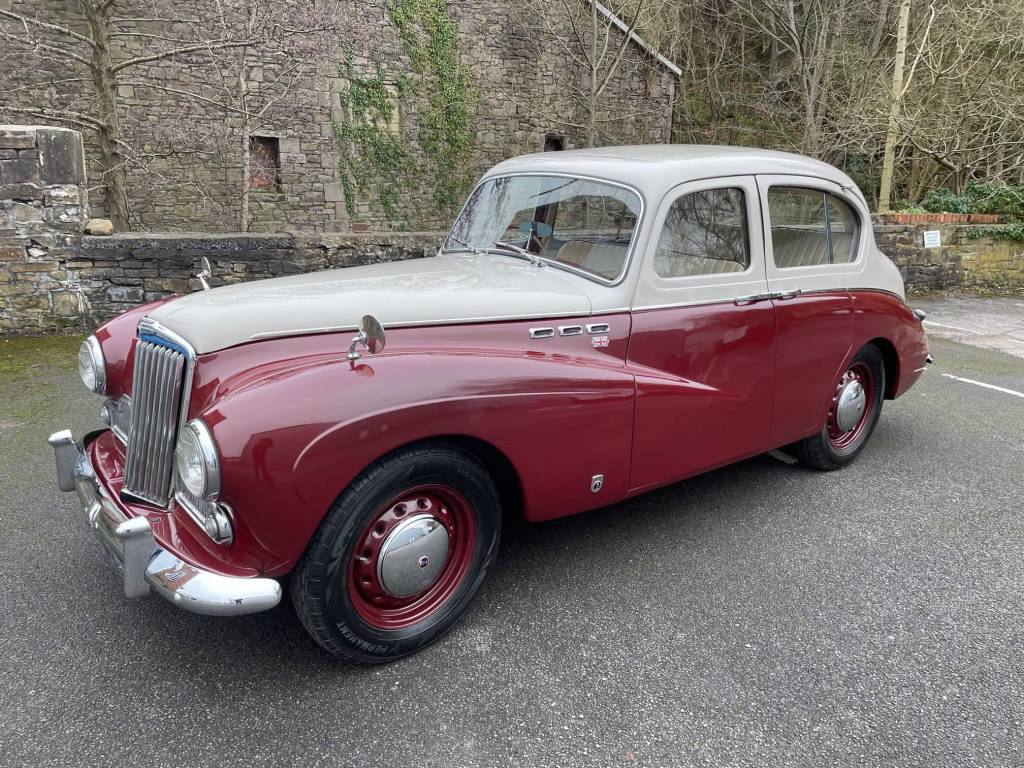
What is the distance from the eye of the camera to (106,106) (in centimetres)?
864

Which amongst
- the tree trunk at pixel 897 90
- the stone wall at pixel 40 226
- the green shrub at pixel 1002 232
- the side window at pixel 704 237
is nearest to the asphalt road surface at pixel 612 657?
the side window at pixel 704 237

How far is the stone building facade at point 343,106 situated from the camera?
1235 cm

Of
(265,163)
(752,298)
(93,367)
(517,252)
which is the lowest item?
(93,367)

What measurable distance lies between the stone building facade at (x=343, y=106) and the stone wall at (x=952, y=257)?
295 inches

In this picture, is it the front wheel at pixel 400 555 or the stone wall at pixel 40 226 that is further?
the stone wall at pixel 40 226

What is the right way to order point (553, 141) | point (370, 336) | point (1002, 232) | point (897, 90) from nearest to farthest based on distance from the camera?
point (370, 336), point (1002, 232), point (897, 90), point (553, 141)

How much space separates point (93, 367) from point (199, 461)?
1.27 metres

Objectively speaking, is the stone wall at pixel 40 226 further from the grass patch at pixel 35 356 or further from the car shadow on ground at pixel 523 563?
the car shadow on ground at pixel 523 563

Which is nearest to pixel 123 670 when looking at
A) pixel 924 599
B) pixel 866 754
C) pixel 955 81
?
pixel 866 754

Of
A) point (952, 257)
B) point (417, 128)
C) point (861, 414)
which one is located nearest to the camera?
point (861, 414)

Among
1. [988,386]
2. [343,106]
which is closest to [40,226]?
[988,386]

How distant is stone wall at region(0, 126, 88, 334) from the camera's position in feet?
20.8

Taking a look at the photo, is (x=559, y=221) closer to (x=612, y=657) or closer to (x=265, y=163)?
(x=612, y=657)

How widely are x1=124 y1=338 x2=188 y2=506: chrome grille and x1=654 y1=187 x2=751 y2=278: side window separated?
1.95m
